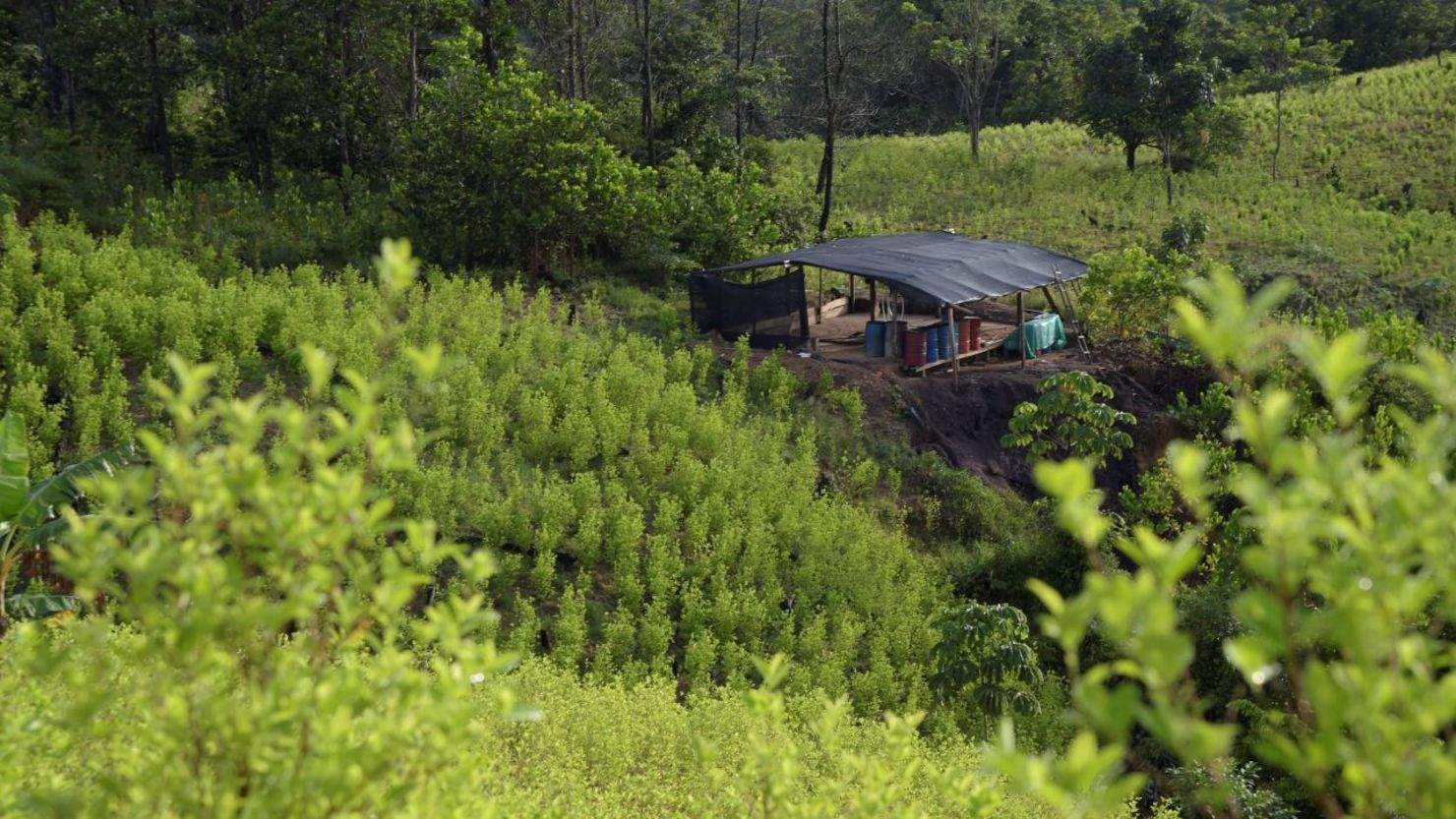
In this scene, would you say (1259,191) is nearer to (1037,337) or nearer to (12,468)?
(1037,337)

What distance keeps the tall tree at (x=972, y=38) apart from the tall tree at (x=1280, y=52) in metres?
6.72

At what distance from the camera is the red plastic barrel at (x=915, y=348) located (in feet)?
43.9

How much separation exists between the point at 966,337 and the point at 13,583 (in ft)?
34.7

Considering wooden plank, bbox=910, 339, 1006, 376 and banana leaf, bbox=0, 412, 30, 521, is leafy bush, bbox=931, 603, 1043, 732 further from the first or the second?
banana leaf, bbox=0, 412, 30, 521

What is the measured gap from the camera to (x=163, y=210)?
14234mm

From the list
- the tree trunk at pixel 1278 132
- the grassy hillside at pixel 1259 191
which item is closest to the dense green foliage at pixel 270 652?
the grassy hillside at pixel 1259 191

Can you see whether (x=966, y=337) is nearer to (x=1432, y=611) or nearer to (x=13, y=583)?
(x=1432, y=611)

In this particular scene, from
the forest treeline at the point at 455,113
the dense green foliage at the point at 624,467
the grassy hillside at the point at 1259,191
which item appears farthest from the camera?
the grassy hillside at the point at 1259,191

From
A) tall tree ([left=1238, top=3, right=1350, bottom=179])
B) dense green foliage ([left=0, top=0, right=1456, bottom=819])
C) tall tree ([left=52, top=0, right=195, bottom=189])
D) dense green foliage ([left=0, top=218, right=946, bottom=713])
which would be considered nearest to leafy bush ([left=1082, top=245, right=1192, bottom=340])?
dense green foliage ([left=0, top=0, right=1456, bottom=819])

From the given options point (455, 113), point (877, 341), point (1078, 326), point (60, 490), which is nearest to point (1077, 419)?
point (877, 341)

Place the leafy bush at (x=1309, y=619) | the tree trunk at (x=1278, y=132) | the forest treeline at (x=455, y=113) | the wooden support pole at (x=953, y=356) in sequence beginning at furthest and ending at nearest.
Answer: the tree trunk at (x=1278, y=132) < the forest treeline at (x=455, y=113) < the wooden support pole at (x=953, y=356) < the leafy bush at (x=1309, y=619)

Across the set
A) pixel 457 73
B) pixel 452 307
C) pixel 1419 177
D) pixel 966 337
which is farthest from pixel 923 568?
pixel 1419 177

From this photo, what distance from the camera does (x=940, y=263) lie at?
14.0 meters

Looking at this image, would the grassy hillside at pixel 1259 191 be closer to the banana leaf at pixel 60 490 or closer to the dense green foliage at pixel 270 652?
the banana leaf at pixel 60 490
